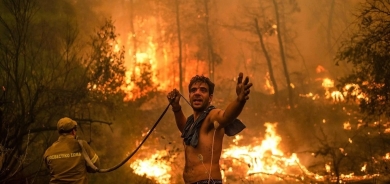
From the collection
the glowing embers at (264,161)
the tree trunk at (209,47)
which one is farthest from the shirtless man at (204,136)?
the tree trunk at (209,47)

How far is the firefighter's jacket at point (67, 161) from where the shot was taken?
422 cm

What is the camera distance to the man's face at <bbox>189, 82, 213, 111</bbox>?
3.44m

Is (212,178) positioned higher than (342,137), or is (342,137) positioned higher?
(342,137)

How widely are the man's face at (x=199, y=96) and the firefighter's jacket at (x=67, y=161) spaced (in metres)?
1.79

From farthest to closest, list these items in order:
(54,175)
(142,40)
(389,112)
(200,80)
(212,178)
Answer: (142,40)
(389,112)
(54,175)
(200,80)
(212,178)

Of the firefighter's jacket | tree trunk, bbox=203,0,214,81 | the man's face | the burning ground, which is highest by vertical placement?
→ tree trunk, bbox=203,0,214,81

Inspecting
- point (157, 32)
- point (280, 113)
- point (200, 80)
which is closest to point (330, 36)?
point (280, 113)

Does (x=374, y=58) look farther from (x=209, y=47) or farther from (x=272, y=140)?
A: (x=209, y=47)

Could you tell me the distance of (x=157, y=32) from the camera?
31703 millimetres

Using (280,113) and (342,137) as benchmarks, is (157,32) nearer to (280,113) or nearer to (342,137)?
(280,113)

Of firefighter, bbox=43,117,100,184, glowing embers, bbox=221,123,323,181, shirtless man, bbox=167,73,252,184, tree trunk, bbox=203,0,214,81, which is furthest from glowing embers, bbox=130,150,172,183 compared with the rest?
shirtless man, bbox=167,73,252,184

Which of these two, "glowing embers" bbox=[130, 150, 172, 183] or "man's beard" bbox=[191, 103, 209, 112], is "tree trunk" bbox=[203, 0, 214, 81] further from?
"man's beard" bbox=[191, 103, 209, 112]

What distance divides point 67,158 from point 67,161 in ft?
0.13

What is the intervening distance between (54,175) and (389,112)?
30.3 feet
